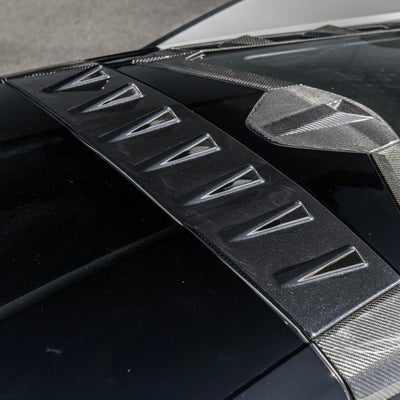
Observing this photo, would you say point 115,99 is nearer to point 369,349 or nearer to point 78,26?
point 369,349

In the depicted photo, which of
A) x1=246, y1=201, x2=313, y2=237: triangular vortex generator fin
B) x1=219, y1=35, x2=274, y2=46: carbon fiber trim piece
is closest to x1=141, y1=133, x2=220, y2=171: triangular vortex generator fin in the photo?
x1=246, y1=201, x2=313, y2=237: triangular vortex generator fin

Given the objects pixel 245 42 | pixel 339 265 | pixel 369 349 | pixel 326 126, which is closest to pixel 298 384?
pixel 369 349

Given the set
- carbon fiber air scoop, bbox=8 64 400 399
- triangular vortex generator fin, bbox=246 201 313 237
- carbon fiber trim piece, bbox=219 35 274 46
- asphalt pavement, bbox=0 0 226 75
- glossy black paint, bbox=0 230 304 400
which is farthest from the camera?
asphalt pavement, bbox=0 0 226 75

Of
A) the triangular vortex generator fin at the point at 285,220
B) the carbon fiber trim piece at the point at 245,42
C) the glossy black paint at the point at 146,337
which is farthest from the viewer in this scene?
the carbon fiber trim piece at the point at 245,42

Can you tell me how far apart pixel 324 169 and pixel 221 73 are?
1.81 feet

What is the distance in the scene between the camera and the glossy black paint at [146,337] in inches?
41.6

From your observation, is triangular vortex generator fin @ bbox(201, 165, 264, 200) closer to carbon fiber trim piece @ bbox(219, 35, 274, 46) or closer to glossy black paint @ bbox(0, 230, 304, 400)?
glossy black paint @ bbox(0, 230, 304, 400)

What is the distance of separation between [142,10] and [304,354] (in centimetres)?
495

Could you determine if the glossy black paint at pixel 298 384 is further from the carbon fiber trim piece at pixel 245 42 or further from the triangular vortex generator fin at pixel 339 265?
the carbon fiber trim piece at pixel 245 42

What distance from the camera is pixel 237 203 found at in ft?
4.54

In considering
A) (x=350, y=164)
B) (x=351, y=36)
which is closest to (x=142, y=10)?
(x=351, y=36)

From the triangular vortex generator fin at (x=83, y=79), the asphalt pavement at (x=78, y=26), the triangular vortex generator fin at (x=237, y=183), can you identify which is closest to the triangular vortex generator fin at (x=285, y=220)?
the triangular vortex generator fin at (x=237, y=183)

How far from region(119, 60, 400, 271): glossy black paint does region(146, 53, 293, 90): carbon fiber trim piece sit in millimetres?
46

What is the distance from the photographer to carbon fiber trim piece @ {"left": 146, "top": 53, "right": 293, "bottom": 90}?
6.05 ft
